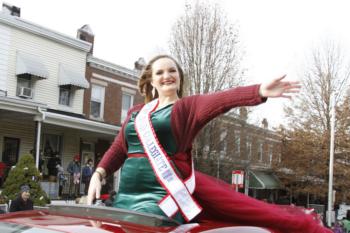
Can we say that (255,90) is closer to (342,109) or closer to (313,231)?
(313,231)

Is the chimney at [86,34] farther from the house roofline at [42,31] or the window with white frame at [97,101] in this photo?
the window with white frame at [97,101]

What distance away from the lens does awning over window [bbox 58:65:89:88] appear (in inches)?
789

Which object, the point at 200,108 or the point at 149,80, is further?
the point at 149,80

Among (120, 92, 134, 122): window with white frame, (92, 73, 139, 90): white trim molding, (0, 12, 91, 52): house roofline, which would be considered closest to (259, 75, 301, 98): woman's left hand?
(0, 12, 91, 52): house roofline

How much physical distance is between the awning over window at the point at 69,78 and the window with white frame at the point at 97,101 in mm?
1770

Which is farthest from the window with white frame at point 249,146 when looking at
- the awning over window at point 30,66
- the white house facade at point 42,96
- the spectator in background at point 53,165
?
the awning over window at point 30,66

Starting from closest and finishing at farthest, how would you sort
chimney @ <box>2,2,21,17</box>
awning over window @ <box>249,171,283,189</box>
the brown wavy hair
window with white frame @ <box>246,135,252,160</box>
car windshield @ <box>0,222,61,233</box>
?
car windshield @ <box>0,222,61,233</box>, the brown wavy hair, chimney @ <box>2,2,21,17</box>, window with white frame @ <box>246,135,252,160</box>, awning over window @ <box>249,171,283,189</box>

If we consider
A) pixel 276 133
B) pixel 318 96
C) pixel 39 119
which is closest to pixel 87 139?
pixel 39 119

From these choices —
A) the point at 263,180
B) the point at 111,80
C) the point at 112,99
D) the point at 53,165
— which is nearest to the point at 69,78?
the point at 111,80

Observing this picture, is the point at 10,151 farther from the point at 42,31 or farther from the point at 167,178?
the point at 167,178

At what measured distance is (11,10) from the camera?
63.1ft

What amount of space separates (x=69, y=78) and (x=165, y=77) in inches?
683

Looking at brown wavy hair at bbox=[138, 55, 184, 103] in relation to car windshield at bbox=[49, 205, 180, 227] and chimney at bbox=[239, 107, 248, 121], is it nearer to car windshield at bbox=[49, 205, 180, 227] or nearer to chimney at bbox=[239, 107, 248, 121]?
car windshield at bbox=[49, 205, 180, 227]

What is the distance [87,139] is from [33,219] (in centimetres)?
1983
